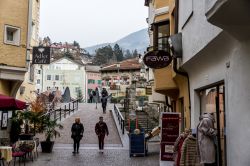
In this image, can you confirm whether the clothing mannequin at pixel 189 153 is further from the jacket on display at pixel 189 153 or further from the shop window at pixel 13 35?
the shop window at pixel 13 35

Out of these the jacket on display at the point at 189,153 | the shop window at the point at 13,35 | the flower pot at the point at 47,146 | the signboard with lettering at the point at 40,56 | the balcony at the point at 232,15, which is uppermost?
the shop window at the point at 13,35

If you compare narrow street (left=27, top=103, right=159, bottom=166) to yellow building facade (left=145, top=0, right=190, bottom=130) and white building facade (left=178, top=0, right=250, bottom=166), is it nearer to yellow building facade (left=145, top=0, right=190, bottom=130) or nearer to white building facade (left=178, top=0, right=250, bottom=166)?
yellow building facade (left=145, top=0, right=190, bottom=130)

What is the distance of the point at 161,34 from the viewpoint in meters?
19.1

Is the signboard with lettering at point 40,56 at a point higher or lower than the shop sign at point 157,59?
higher

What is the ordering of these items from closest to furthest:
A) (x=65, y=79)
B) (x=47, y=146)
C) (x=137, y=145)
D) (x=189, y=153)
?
1. (x=189, y=153)
2. (x=137, y=145)
3. (x=47, y=146)
4. (x=65, y=79)

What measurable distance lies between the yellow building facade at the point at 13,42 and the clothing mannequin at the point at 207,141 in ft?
45.3

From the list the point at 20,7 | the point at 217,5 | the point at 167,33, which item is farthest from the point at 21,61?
the point at 217,5

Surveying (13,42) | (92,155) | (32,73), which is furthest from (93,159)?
(32,73)

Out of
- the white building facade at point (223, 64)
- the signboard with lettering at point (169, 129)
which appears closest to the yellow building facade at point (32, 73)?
the signboard with lettering at point (169, 129)

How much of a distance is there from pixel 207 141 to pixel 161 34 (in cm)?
1026

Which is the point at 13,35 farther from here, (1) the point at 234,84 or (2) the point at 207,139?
(1) the point at 234,84

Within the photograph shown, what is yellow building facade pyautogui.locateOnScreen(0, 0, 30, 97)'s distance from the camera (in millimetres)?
21266

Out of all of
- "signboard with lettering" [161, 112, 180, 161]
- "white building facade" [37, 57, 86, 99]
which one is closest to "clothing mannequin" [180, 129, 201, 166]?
"signboard with lettering" [161, 112, 180, 161]

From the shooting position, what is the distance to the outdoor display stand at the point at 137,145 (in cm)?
1872
